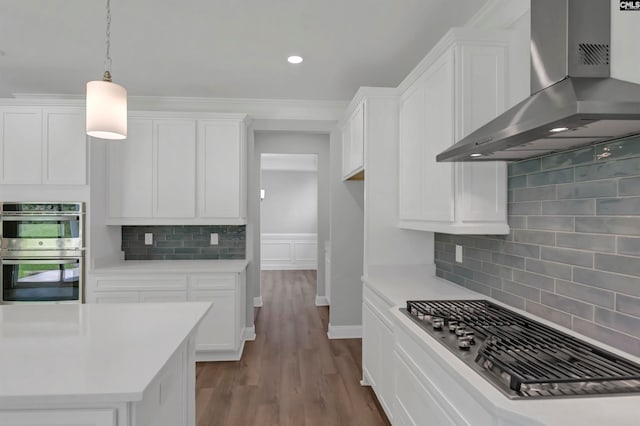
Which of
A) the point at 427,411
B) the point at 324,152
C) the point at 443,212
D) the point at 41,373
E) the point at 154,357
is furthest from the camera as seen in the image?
the point at 324,152

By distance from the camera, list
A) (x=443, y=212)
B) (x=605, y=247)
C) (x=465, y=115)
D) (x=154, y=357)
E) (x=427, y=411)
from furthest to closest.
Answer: (x=443, y=212)
(x=465, y=115)
(x=427, y=411)
(x=605, y=247)
(x=154, y=357)

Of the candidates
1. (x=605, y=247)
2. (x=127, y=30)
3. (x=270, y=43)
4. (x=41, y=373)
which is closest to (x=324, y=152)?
(x=270, y=43)

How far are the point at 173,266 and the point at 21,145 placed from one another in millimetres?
1762

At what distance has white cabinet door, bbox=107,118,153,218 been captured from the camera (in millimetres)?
3762

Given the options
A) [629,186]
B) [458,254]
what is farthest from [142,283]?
[629,186]

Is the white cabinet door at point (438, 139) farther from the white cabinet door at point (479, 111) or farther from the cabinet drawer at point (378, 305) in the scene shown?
the cabinet drawer at point (378, 305)

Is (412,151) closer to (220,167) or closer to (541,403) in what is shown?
(541,403)

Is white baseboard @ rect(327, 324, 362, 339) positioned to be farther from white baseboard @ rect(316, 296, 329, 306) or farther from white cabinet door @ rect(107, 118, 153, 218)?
white cabinet door @ rect(107, 118, 153, 218)

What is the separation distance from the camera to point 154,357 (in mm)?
1366

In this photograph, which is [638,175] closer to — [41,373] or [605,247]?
[605,247]

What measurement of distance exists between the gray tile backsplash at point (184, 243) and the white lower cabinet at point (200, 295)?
0.65 m

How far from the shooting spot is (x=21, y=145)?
3402 mm

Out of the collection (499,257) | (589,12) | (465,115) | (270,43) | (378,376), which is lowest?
(378,376)

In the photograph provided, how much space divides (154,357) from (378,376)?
1817 millimetres
